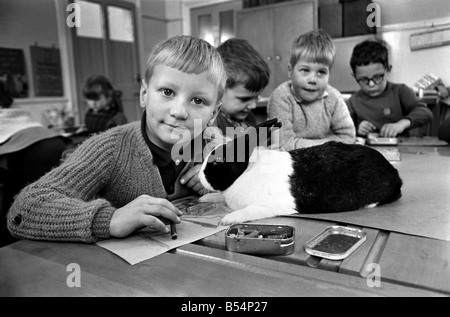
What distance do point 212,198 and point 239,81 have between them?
52cm

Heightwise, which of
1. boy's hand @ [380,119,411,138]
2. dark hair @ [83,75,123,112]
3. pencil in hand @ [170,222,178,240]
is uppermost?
dark hair @ [83,75,123,112]

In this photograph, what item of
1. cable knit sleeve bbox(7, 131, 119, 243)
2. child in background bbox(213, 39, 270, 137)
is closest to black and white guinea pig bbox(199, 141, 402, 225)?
cable knit sleeve bbox(7, 131, 119, 243)

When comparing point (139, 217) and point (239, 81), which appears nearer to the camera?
point (139, 217)

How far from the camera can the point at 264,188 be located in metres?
0.82

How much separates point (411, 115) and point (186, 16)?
5.36 m

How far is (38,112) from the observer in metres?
4.49

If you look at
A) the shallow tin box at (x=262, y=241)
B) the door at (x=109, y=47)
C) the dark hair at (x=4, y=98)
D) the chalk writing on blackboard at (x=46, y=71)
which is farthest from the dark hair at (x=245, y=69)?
the door at (x=109, y=47)

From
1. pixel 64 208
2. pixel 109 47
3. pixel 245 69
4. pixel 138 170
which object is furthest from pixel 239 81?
pixel 109 47

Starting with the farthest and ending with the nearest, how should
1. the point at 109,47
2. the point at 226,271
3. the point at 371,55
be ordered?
the point at 109,47
the point at 371,55
the point at 226,271

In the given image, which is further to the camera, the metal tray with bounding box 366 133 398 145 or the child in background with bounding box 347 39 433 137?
the child in background with bounding box 347 39 433 137

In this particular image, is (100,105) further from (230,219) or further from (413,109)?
(230,219)

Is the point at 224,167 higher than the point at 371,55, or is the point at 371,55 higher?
the point at 371,55

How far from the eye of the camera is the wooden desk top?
465 millimetres

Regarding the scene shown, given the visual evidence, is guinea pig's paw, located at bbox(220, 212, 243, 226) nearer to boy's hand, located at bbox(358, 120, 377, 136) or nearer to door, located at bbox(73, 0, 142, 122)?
boy's hand, located at bbox(358, 120, 377, 136)
